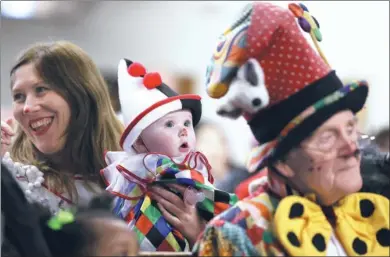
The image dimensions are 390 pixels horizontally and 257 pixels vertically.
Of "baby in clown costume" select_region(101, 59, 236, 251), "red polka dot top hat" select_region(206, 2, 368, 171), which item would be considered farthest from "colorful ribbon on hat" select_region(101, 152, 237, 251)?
"red polka dot top hat" select_region(206, 2, 368, 171)

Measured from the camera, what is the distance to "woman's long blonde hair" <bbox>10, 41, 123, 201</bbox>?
801 millimetres

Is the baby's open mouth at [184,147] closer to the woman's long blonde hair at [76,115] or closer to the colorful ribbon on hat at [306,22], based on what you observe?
the woman's long blonde hair at [76,115]

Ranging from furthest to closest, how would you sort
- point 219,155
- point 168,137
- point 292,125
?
point 219,155 → point 168,137 → point 292,125

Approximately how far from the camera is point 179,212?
78 centimetres

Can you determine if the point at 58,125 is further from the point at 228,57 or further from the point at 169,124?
the point at 228,57

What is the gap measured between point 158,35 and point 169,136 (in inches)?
10.2

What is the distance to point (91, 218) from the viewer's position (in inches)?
28.4

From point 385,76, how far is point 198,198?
91 cm

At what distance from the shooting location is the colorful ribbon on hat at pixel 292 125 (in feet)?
2.25

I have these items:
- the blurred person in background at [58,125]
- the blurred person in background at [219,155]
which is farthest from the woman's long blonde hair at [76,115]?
the blurred person in background at [219,155]

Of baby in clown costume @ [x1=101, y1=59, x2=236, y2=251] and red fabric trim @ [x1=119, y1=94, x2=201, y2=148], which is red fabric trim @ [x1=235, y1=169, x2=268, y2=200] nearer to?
baby in clown costume @ [x1=101, y1=59, x2=236, y2=251]

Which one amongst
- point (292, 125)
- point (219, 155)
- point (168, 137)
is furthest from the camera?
point (219, 155)

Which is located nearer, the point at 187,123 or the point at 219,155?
the point at 187,123

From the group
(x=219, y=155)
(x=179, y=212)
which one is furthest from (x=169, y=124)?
(x=219, y=155)
